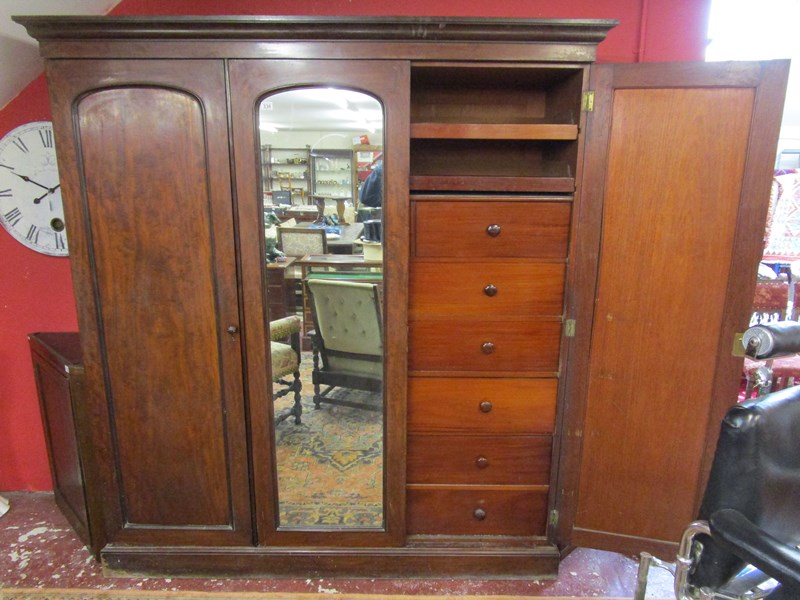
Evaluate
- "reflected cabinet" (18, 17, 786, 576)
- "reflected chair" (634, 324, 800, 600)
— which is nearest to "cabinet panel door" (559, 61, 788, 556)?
"reflected cabinet" (18, 17, 786, 576)

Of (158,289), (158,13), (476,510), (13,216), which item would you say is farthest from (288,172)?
(476,510)

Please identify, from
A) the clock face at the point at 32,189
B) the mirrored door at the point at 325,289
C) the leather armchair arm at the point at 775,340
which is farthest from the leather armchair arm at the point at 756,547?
the clock face at the point at 32,189

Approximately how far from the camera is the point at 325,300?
6.14ft

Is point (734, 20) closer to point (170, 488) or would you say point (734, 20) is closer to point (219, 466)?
point (219, 466)

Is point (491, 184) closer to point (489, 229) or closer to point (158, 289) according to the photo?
point (489, 229)

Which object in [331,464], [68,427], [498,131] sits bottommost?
[331,464]

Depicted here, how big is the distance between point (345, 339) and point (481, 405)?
56 centimetres

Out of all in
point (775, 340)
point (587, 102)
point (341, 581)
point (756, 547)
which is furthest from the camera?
point (341, 581)

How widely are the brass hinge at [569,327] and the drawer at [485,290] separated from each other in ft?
0.14

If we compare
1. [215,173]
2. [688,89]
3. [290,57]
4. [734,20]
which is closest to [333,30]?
[290,57]

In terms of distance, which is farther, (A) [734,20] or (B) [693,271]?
(A) [734,20]

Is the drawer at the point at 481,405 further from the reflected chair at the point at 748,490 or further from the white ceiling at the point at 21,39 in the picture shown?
the white ceiling at the point at 21,39

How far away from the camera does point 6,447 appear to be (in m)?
2.35

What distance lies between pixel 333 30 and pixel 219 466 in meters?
1.54
